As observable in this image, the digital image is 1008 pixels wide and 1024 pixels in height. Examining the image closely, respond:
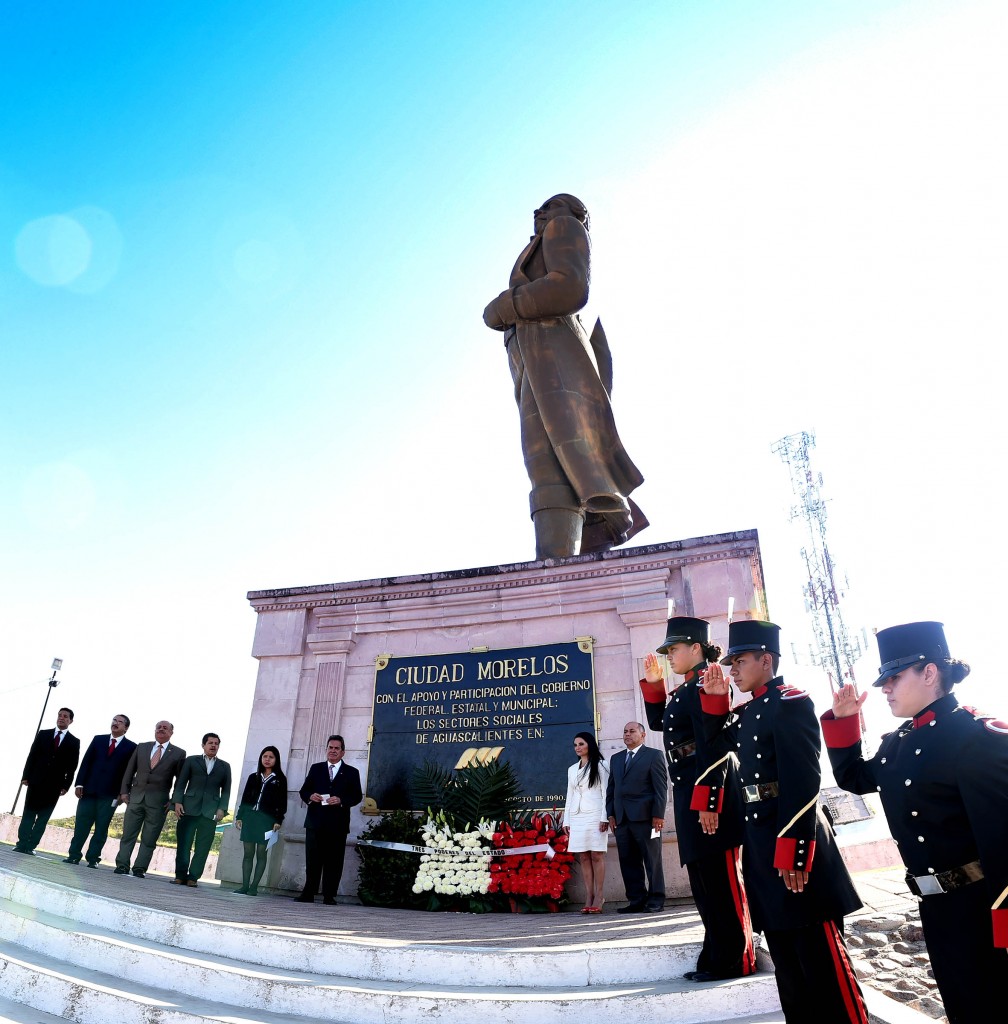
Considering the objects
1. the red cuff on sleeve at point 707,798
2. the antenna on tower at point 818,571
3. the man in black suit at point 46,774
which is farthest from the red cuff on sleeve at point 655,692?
the antenna on tower at point 818,571

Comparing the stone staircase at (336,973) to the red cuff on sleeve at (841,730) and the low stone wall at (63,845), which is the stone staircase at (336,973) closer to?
the red cuff on sleeve at (841,730)

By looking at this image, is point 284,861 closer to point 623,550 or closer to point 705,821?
point 623,550

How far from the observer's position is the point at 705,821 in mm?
3758

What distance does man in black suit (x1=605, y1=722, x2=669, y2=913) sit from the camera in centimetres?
598

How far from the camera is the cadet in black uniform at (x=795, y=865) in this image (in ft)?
9.53

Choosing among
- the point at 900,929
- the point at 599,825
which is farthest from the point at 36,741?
the point at 900,929

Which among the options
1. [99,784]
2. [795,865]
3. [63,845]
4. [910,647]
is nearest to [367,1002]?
[795,865]

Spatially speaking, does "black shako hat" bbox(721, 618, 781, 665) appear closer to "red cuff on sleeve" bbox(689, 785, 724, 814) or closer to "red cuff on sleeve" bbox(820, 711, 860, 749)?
"red cuff on sleeve" bbox(820, 711, 860, 749)

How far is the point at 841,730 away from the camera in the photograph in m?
3.17

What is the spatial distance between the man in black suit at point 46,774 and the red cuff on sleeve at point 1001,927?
9.31m

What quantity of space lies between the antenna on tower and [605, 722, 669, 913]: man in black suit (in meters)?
22.8

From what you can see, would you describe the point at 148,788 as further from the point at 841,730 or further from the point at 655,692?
the point at 841,730

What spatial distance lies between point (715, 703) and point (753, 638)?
1.44 ft

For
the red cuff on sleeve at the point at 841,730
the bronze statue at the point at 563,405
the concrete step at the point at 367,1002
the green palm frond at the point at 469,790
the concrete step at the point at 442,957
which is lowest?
the concrete step at the point at 367,1002
